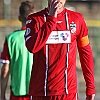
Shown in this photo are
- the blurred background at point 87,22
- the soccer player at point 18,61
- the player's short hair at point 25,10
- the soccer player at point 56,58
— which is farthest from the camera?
the blurred background at point 87,22

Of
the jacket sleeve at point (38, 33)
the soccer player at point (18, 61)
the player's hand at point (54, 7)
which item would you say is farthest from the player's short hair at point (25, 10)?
the player's hand at point (54, 7)

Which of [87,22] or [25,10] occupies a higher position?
[87,22]

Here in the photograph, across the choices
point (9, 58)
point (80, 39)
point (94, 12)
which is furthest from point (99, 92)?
point (80, 39)

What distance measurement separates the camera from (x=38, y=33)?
574 centimetres

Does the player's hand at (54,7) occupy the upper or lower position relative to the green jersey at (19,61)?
upper

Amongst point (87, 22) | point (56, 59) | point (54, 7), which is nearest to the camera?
point (54, 7)

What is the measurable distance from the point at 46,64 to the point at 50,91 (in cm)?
27

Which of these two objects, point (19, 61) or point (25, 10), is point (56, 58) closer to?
point (19, 61)

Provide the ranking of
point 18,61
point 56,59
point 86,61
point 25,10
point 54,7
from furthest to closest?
point 25,10 → point 18,61 → point 86,61 → point 56,59 → point 54,7

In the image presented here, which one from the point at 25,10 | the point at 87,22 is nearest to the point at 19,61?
the point at 25,10

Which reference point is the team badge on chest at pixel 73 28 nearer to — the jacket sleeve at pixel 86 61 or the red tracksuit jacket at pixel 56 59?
the red tracksuit jacket at pixel 56 59

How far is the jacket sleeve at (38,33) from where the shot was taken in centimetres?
568

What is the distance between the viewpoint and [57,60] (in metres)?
5.95

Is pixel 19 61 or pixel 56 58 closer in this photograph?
pixel 56 58
